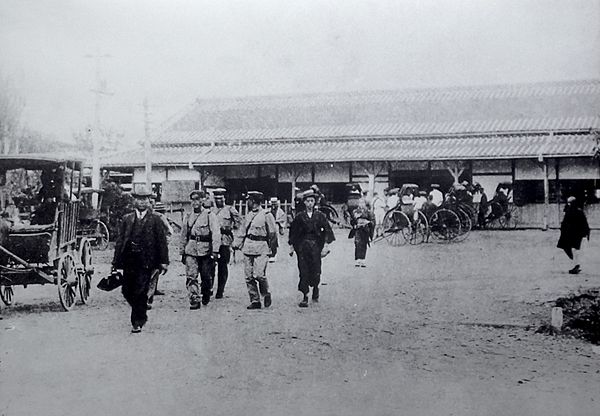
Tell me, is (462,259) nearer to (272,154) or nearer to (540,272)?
(540,272)

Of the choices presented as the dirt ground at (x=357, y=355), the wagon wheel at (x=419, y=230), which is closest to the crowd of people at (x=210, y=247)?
the dirt ground at (x=357, y=355)

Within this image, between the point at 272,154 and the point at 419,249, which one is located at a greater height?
the point at 272,154

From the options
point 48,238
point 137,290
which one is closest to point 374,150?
point 137,290

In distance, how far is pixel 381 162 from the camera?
22.5ft

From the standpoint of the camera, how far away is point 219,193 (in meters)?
5.59

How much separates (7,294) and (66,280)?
1.66 ft

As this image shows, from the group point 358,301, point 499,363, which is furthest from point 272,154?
point 499,363

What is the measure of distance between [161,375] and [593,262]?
2660 millimetres

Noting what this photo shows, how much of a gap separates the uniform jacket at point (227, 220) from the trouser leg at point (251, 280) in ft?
2.31

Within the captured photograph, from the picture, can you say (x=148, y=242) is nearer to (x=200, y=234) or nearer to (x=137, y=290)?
(x=137, y=290)

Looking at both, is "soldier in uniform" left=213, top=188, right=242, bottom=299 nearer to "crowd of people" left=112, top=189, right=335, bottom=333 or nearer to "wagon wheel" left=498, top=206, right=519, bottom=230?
"crowd of people" left=112, top=189, right=335, bottom=333

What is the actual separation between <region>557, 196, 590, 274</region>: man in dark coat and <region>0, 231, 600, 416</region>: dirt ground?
53 millimetres

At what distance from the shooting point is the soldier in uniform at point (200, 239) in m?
4.91

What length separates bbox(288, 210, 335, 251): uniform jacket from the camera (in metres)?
4.78
